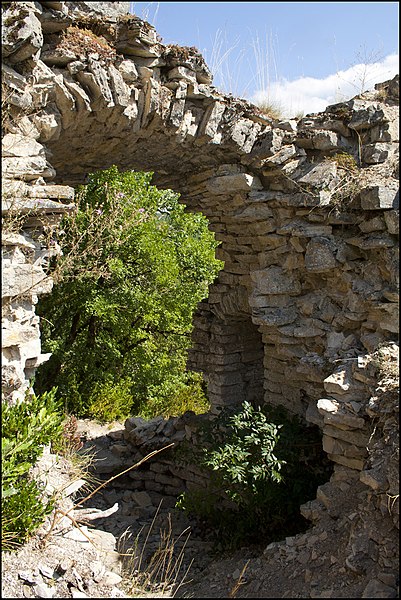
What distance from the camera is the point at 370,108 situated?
5141 millimetres

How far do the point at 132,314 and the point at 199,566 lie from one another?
166 inches

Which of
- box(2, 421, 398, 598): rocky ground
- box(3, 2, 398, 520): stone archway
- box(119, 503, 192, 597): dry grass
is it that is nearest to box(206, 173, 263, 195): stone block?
box(3, 2, 398, 520): stone archway

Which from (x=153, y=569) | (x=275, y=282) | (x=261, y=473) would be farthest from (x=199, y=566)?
(x=275, y=282)

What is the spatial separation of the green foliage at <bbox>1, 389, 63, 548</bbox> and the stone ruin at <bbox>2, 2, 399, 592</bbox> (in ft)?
0.77

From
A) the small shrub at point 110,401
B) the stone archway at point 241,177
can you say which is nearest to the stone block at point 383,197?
the stone archway at point 241,177

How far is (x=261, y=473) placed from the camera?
454cm

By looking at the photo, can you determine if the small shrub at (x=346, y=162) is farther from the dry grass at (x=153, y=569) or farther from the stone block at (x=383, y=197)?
the dry grass at (x=153, y=569)

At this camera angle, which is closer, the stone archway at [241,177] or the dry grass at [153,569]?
the stone archway at [241,177]

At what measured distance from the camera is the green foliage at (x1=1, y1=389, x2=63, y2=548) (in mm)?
3258

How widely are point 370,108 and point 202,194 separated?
1845mm

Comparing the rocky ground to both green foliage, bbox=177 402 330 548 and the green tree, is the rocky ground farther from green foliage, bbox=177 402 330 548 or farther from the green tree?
the green tree

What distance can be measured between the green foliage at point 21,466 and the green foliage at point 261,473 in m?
1.58

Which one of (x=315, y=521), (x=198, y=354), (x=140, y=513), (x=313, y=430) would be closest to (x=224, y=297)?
(x=198, y=354)

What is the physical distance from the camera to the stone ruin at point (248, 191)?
3.77 meters
